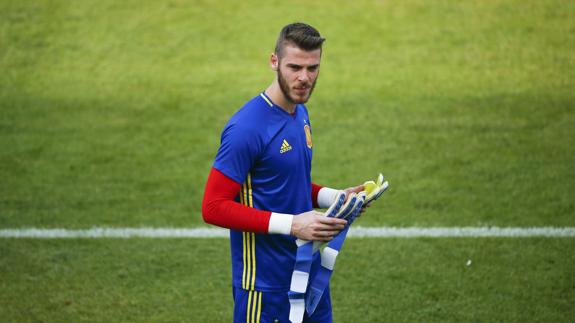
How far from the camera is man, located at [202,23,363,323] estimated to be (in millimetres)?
3643

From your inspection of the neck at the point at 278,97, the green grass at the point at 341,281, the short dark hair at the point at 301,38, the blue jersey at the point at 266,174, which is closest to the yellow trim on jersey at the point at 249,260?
the blue jersey at the point at 266,174

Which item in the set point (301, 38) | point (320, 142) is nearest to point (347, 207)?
point (301, 38)

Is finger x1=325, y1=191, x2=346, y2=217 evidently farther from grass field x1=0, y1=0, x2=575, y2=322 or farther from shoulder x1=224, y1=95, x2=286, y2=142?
grass field x1=0, y1=0, x2=575, y2=322

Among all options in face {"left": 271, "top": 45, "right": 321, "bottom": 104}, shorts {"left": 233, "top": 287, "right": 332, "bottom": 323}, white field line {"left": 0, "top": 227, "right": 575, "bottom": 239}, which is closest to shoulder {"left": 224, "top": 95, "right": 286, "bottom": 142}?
face {"left": 271, "top": 45, "right": 321, "bottom": 104}

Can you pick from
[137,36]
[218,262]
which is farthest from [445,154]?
[137,36]

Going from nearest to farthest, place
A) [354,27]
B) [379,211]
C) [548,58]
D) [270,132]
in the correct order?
1. [270,132]
2. [379,211]
3. [548,58]
4. [354,27]

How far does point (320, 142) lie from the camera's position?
9.30m

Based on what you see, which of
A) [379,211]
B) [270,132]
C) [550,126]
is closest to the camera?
[270,132]

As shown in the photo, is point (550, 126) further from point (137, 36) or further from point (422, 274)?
point (137, 36)

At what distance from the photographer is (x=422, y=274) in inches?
260

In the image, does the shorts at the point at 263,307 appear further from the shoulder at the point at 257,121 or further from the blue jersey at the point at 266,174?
the shoulder at the point at 257,121

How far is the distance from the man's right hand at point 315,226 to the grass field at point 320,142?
2467 millimetres

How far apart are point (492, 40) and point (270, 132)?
8.29 metres

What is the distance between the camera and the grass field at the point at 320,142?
6.37m
